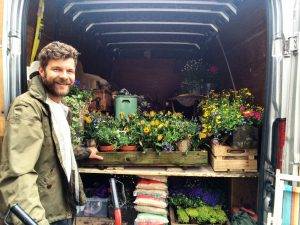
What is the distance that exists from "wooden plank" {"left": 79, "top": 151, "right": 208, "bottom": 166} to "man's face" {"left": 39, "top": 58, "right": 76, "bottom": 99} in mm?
1926

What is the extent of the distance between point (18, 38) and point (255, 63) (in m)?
3.39

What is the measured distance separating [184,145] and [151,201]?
0.80m

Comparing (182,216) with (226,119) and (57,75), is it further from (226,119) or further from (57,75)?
(57,75)

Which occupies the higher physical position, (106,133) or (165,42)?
(165,42)

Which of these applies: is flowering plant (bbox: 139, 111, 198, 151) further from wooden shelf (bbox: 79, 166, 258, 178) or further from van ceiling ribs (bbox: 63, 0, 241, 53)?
van ceiling ribs (bbox: 63, 0, 241, 53)

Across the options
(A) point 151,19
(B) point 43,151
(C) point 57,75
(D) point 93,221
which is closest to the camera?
(B) point 43,151

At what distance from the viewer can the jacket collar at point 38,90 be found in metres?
2.44

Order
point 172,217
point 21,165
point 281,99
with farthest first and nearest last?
1. point 172,217
2. point 281,99
3. point 21,165

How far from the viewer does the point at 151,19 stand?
6145 mm

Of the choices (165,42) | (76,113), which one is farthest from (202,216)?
(165,42)

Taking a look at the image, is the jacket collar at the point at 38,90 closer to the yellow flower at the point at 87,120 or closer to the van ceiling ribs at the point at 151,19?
the yellow flower at the point at 87,120

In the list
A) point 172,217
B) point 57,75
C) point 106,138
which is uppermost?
point 57,75

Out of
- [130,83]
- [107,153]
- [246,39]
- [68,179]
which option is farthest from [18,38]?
[130,83]

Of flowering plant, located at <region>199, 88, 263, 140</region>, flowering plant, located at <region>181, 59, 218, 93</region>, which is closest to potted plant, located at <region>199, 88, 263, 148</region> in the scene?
flowering plant, located at <region>199, 88, 263, 140</region>
